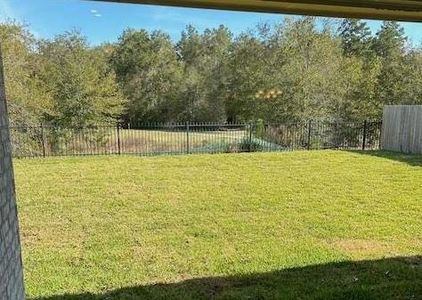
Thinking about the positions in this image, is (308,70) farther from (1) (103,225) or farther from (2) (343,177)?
(1) (103,225)

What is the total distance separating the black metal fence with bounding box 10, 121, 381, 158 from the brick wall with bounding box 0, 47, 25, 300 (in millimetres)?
9154

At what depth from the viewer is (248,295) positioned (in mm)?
3432

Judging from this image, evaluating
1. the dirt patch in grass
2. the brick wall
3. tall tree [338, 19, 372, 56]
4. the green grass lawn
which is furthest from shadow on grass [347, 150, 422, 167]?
tall tree [338, 19, 372, 56]

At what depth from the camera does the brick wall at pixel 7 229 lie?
2.26m

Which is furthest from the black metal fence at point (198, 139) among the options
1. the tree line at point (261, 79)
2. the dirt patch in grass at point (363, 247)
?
the dirt patch in grass at point (363, 247)

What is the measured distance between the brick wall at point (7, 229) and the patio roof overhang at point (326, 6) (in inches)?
41.6

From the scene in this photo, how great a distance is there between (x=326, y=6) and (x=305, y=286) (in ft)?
7.34

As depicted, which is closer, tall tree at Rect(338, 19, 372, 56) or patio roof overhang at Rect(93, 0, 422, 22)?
patio roof overhang at Rect(93, 0, 422, 22)

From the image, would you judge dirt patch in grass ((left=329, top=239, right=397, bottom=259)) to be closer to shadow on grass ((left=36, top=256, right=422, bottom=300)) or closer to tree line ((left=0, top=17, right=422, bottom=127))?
shadow on grass ((left=36, top=256, right=422, bottom=300))

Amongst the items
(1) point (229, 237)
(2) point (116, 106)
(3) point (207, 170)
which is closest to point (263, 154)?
(3) point (207, 170)

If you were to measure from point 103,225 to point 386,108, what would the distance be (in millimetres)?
10059

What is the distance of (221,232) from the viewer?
5.07 metres

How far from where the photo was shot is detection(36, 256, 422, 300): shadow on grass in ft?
11.2

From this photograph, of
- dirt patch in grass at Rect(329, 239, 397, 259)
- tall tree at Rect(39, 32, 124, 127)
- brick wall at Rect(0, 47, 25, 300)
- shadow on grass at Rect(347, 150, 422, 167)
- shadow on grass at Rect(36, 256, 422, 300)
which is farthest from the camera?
tall tree at Rect(39, 32, 124, 127)
